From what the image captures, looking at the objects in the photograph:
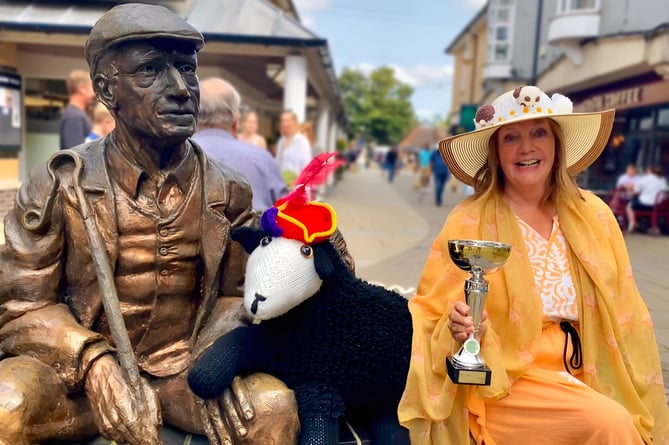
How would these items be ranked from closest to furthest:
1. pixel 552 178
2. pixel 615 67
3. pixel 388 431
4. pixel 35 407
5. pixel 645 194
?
pixel 35 407
pixel 388 431
pixel 552 178
pixel 645 194
pixel 615 67

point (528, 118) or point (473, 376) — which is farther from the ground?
point (528, 118)

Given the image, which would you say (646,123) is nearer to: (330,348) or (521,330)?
(521,330)

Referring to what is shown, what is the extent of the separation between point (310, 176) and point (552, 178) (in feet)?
3.54

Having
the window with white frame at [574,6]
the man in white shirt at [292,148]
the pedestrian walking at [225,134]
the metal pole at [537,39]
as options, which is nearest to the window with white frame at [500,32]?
the metal pole at [537,39]

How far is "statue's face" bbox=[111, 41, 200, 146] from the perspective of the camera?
169 centimetres

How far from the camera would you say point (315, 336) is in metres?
1.82

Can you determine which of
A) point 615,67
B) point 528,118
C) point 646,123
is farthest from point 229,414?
point 646,123

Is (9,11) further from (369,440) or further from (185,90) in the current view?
(369,440)

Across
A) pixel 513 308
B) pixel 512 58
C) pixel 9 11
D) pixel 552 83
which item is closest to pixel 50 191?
pixel 513 308

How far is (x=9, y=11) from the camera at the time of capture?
8.20 metres

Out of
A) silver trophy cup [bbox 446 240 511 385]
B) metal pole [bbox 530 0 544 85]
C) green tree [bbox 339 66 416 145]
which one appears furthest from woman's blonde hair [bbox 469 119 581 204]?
green tree [bbox 339 66 416 145]

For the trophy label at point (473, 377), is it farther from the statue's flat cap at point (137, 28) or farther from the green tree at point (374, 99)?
the green tree at point (374, 99)

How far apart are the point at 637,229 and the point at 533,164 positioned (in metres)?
9.89

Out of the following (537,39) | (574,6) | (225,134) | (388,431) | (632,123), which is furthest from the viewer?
(537,39)
